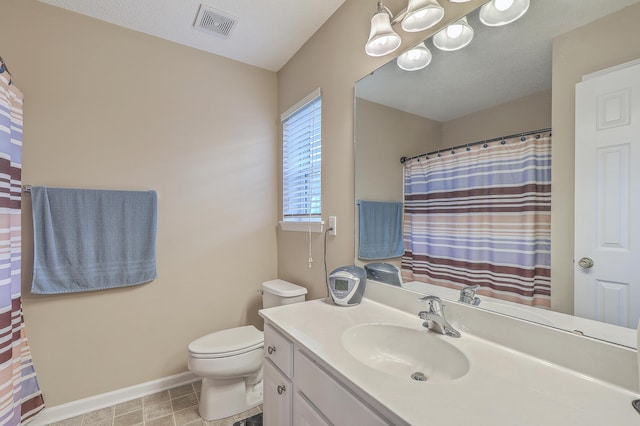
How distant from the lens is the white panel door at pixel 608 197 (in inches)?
27.8

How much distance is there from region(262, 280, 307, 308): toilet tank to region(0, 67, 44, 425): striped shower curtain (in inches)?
51.3

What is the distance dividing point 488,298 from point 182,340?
6.64 ft

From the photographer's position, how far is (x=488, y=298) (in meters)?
1.02

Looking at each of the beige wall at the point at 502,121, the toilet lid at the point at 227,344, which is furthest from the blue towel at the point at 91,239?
the beige wall at the point at 502,121

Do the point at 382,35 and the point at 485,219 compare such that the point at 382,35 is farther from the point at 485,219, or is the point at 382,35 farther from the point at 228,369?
the point at 228,369

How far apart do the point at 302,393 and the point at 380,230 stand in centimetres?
81

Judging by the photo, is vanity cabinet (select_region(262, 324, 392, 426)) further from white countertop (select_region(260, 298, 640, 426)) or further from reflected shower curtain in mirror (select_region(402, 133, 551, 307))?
reflected shower curtain in mirror (select_region(402, 133, 551, 307))

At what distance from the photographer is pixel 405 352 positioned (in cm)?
107

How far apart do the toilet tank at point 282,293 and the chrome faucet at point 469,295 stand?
109 centimetres

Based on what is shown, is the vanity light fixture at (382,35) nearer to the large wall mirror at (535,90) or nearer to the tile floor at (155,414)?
the large wall mirror at (535,90)

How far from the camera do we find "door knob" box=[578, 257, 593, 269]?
2.60 ft

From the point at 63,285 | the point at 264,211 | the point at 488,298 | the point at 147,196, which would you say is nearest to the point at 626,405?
the point at 488,298

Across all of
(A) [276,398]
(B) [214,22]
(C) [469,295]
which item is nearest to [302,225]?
(A) [276,398]

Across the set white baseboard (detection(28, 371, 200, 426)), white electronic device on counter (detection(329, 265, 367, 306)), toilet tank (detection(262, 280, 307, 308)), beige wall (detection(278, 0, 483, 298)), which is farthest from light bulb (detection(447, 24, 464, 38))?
white baseboard (detection(28, 371, 200, 426))
